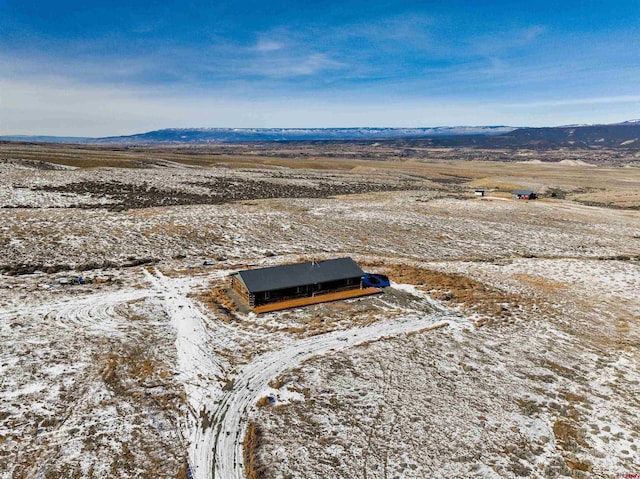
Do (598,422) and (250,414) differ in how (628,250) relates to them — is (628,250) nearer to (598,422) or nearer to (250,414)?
(598,422)

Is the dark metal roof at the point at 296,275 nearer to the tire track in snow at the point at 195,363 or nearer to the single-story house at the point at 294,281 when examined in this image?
the single-story house at the point at 294,281

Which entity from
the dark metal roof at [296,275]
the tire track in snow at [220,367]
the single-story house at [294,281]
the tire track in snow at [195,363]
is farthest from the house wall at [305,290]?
the tire track in snow at [195,363]

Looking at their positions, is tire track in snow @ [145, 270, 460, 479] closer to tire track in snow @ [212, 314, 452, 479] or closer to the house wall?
tire track in snow @ [212, 314, 452, 479]

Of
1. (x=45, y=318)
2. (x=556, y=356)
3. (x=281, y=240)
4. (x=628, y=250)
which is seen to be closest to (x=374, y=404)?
(x=556, y=356)

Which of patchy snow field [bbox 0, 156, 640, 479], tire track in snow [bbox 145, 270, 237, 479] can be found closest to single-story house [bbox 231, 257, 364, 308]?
patchy snow field [bbox 0, 156, 640, 479]

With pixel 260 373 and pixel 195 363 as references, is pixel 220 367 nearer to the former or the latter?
pixel 195 363
